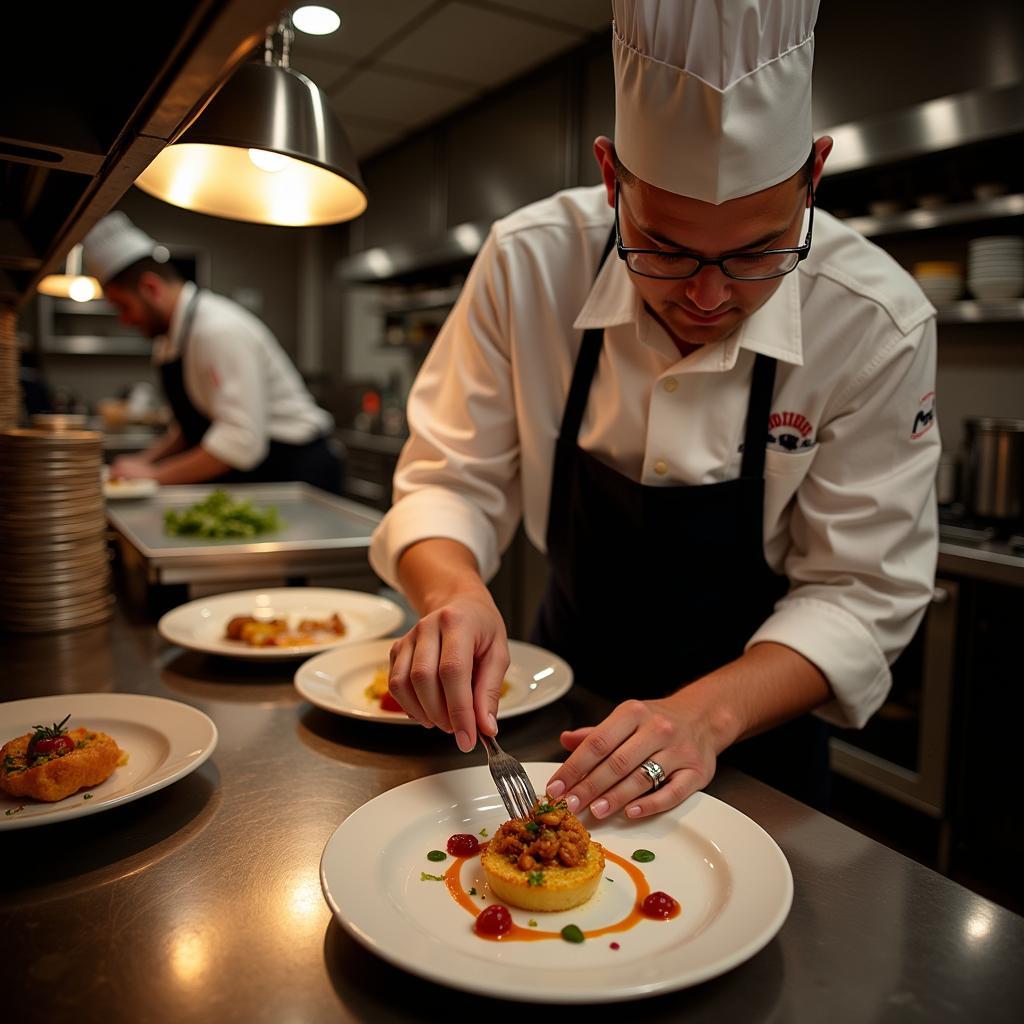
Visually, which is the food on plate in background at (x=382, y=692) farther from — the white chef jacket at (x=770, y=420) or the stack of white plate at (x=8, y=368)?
the stack of white plate at (x=8, y=368)

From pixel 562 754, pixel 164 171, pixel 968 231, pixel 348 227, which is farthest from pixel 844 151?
pixel 348 227

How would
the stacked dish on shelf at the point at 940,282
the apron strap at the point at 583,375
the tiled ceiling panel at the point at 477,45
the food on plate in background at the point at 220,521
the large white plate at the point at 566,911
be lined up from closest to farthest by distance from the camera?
the large white plate at the point at 566,911 < the apron strap at the point at 583,375 < the food on plate in background at the point at 220,521 < the stacked dish on shelf at the point at 940,282 < the tiled ceiling panel at the point at 477,45

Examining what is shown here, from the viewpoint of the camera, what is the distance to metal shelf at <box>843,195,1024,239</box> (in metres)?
2.69

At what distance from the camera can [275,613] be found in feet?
5.84

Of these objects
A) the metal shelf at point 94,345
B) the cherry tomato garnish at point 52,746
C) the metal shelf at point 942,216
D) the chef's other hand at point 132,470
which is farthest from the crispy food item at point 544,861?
the metal shelf at point 94,345

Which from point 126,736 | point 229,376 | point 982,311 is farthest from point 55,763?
point 229,376

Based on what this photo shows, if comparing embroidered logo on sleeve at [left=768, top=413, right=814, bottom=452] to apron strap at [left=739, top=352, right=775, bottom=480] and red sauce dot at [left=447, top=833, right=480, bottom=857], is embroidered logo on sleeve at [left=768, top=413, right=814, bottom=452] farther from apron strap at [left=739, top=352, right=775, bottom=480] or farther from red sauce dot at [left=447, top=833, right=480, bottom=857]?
red sauce dot at [left=447, top=833, right=480, bottom=857]

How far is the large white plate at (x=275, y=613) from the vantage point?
1.46m

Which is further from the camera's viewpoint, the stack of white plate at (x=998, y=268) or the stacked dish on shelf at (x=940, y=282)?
the stacked dish on shelf at (x=940, y=282)

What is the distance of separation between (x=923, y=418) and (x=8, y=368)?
73.1 inches

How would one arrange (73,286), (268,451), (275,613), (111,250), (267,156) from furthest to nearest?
(268,451) < (73,286) < (111,250) < (275,613) < (267,156)

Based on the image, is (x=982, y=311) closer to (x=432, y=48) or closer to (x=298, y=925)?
(x=298, y=925)

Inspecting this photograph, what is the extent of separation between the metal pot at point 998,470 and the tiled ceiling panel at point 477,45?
3069mm

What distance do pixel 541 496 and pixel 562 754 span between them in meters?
0.57
